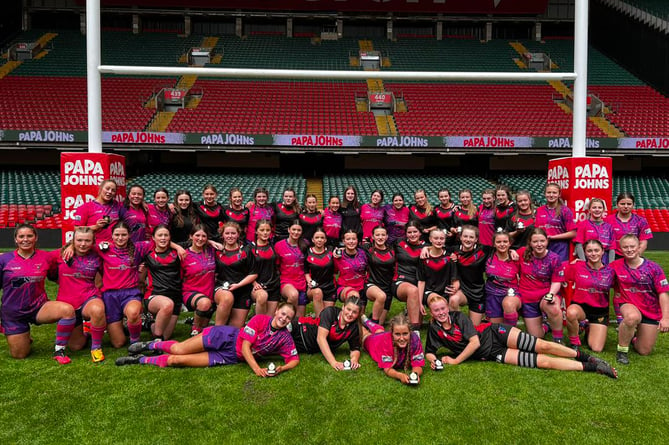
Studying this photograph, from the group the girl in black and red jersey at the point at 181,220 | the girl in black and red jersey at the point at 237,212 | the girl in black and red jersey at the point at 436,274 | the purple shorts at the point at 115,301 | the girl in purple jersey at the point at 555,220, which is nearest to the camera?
the purple shorts at the point at 115,301

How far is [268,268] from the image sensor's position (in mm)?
5742

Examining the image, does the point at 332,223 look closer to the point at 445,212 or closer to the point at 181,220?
the point at 445,212

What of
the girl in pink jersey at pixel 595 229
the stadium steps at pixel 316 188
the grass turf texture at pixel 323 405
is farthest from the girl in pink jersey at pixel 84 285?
the stadium steps at pixel 316 188

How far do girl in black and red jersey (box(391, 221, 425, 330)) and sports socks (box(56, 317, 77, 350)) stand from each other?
3.71m

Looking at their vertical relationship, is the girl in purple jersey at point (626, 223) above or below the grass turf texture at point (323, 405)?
above

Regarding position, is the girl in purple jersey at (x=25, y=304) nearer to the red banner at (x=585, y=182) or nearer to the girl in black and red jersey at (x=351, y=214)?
the girl in black and red jersey at (x=351, y=214)

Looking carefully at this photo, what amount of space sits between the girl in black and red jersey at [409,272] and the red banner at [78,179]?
3850 millimetres

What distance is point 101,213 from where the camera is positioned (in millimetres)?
5410

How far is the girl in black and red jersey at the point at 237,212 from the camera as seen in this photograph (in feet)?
22.8

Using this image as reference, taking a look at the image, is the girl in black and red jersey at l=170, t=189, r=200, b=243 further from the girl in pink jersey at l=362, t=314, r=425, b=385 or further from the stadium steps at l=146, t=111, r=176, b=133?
the stadium steps at l=146, t=111, r=176, b=133

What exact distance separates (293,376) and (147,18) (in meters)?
29.3

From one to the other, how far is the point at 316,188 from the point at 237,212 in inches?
445

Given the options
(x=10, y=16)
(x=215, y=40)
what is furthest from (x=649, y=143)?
(x=10, y=16)

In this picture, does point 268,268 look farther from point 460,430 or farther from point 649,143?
point 649,143
